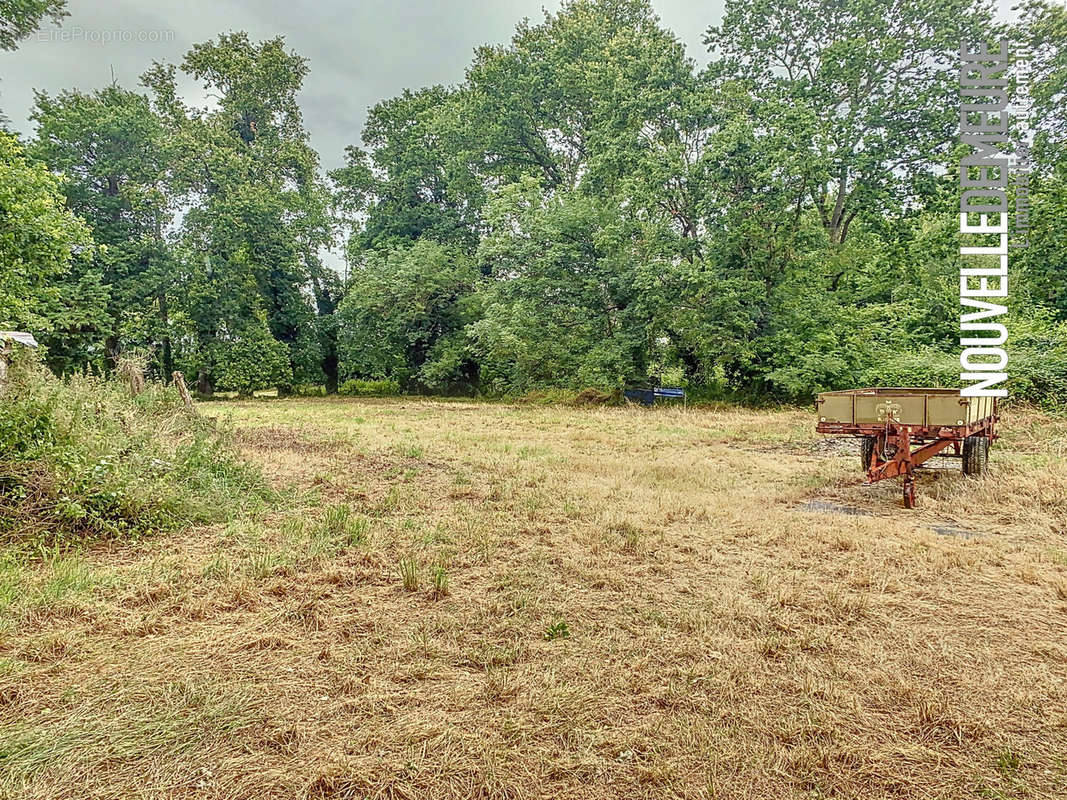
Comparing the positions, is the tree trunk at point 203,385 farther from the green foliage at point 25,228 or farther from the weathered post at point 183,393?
the weathered post at point 183,393

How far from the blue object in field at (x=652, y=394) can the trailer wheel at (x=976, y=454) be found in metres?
11.8

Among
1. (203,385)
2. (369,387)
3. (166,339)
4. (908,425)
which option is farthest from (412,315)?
(908,425)

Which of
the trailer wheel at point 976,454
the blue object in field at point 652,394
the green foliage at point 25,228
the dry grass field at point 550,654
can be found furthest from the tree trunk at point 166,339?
the trailer wheel at point 976,454

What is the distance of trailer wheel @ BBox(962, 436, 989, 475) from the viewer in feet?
23.8

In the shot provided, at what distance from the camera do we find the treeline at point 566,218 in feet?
53.8

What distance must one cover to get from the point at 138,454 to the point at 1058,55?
2476 cm

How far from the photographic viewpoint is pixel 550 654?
9.98 feet

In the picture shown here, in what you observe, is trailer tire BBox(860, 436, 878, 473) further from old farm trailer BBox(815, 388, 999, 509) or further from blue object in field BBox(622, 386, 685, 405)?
blue object in field BBox(622, 386, 685, 405)

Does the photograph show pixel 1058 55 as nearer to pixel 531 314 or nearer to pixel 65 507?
pixel 531 314

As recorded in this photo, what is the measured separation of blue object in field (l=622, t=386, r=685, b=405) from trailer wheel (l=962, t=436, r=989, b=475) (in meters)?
11.8

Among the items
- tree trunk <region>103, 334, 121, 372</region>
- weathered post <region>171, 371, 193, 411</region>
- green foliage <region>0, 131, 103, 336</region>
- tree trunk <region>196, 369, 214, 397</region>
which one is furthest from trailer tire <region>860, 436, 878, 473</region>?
tree trunk <region>103, 334, 121, 372</region>

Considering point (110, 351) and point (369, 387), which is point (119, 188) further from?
point (369, 387)

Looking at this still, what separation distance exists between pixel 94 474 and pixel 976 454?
10163 mm

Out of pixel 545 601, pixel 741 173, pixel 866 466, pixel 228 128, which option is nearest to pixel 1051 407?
pixel 866 466
